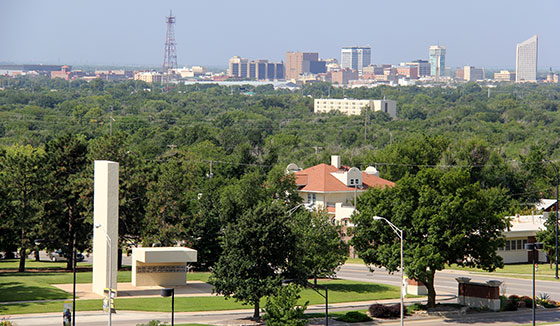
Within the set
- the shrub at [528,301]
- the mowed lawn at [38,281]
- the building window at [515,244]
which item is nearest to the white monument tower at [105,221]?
the mowed lawn at [38,281]

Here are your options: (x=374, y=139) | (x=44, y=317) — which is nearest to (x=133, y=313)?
(x=44, y=317)

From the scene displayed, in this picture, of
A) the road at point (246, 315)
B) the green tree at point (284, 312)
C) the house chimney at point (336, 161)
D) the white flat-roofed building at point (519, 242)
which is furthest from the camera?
the house chimney at point (336, 161)

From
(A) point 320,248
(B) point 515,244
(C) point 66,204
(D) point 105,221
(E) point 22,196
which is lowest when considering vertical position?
(B) point 515,244

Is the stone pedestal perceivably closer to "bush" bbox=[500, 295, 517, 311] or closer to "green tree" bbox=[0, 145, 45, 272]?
"green tree" bbox=[0, 145, 45, 272]

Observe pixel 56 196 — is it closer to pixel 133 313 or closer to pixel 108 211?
pixel 108 211

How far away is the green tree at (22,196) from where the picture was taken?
68.4 meters

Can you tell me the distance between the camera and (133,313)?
5184cm

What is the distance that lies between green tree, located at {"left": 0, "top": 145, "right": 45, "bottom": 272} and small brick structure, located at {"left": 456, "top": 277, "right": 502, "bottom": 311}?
34399 mm

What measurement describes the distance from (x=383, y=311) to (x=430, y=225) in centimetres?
621

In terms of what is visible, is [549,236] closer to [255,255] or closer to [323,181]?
[323,181]

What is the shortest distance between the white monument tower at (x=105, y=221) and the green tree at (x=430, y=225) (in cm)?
1655

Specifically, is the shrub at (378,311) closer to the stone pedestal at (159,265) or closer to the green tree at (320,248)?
the green tree at (320,248)

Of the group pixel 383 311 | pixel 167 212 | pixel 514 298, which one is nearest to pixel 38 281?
pixel 167 212

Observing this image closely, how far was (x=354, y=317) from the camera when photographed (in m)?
51.1
